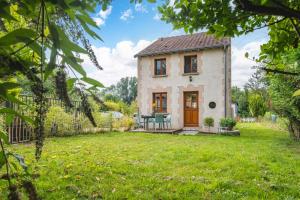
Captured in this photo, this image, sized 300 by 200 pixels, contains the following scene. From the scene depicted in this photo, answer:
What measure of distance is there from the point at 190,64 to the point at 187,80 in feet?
3.57

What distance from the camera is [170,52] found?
15.9 m

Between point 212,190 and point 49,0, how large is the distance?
155 inches

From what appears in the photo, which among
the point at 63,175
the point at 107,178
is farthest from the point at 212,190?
the point at 63,175

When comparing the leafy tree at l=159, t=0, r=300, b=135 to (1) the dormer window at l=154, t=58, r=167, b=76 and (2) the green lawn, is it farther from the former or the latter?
(1) the dormer window at l=154, t=58, r=167, b=76

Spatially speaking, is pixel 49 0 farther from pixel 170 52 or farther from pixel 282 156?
pixel 170 52

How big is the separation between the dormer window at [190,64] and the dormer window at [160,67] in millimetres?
1443

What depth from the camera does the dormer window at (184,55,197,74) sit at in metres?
15.7

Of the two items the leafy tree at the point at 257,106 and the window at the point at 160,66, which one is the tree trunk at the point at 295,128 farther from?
the leafy tree at the point at 257,106

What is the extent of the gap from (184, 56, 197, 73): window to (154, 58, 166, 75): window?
1.47 meters

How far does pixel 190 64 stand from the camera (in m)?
15.8

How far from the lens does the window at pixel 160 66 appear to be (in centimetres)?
1658

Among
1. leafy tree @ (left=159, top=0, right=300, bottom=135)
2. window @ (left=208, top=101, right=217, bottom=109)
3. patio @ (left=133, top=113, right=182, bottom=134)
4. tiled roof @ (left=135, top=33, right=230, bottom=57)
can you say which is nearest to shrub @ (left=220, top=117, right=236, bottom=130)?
window @ (left=208, top=101, right=217, bottom=109)

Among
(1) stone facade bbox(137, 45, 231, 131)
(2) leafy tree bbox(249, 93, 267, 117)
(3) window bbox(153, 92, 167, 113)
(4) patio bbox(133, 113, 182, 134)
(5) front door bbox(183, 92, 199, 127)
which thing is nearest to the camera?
(4) patio bbox(133, 113, 182, 134)

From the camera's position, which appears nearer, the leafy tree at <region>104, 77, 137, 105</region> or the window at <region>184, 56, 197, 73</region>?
the window at <region>184, 56, 197, 73</region>
